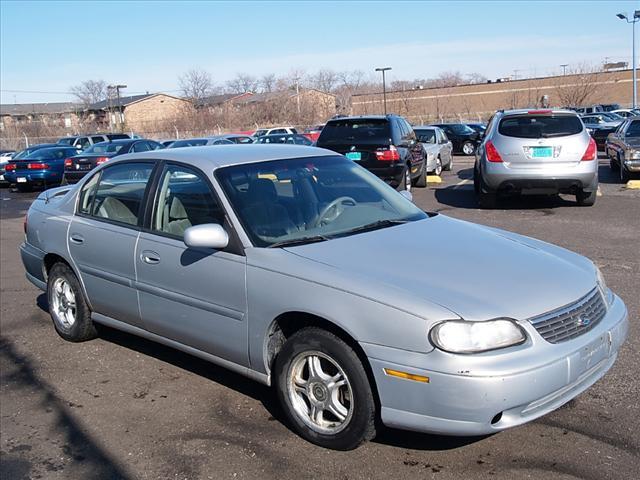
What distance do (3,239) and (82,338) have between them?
7.50 metres

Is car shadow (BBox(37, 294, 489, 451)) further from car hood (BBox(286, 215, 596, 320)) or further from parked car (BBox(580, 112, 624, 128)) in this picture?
parked car (BBox(580, 112, 624, 128))

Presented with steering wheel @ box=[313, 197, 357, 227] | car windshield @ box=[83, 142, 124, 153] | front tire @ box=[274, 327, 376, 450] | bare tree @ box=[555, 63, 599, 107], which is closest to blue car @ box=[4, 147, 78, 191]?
car windshield @ box=[83, 142, 124, 153]

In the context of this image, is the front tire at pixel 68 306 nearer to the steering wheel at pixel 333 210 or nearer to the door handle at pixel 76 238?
the door handle at pixel 76 238

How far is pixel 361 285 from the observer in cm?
341

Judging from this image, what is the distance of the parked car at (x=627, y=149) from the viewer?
1509 centimetres

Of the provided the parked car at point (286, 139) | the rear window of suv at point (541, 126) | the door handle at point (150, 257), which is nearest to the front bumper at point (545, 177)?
the rear window of suv at point (541, 126)

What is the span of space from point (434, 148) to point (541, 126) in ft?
27.5

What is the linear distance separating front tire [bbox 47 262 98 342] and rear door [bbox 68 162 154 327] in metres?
0.21

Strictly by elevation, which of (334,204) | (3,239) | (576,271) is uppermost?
(334,204)

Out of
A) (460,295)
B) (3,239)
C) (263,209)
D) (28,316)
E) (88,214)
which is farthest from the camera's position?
(3,239)

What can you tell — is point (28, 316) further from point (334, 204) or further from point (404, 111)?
point (404, 111)

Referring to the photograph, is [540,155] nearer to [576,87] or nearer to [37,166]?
[37,166]

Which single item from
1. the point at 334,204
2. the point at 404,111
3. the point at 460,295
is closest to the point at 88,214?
the point at 334,204

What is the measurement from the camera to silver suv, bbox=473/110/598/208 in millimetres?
10883
